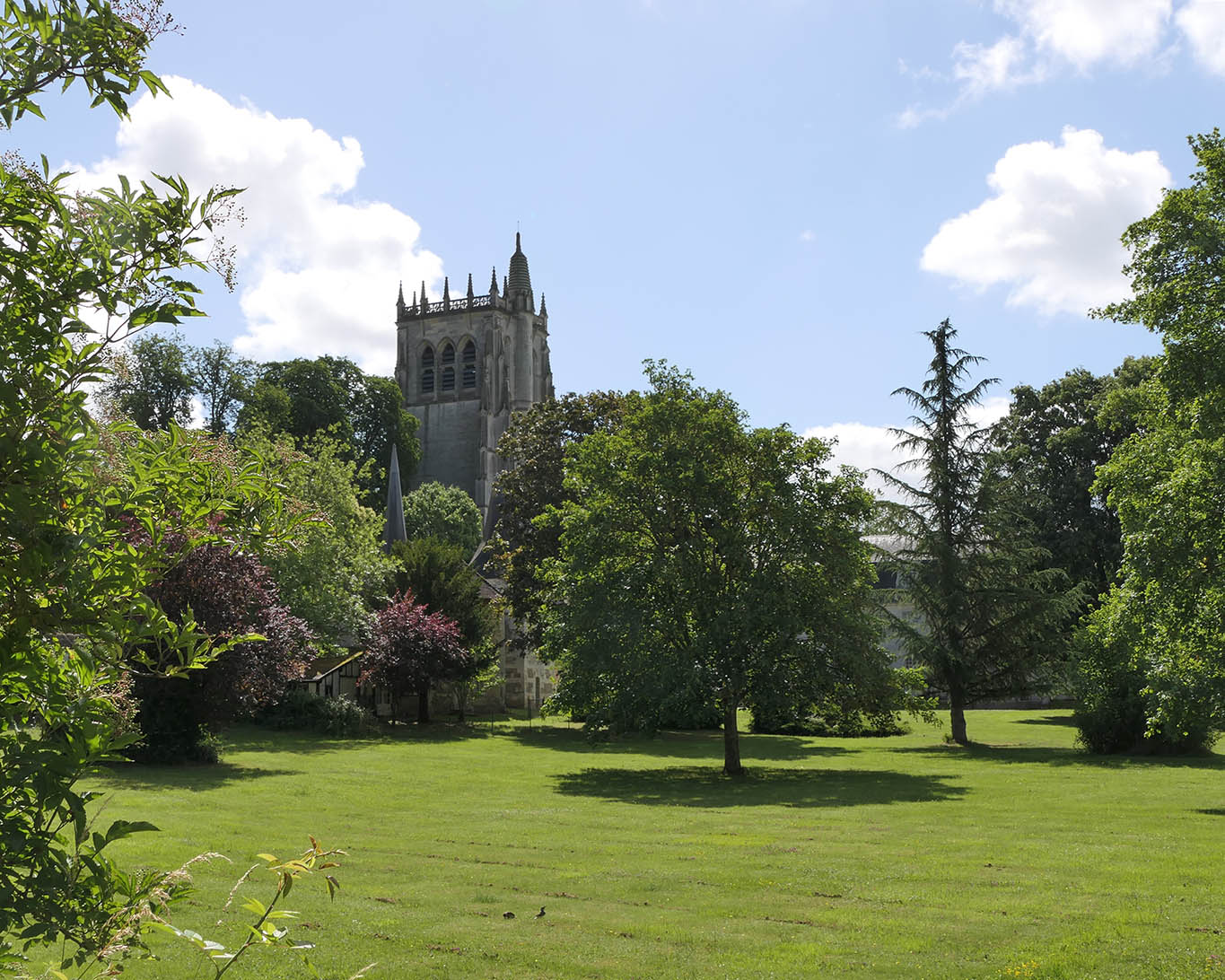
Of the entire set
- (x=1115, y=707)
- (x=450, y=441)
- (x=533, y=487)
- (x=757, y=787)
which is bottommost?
(x=757, y=787)

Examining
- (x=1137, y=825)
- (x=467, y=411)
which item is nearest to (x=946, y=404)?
(x=1137, y=825)

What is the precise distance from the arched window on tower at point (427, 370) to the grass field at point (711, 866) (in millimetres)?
88288

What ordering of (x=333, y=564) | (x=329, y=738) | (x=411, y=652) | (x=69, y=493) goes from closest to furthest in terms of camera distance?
(x=69, y=493)
(x=329, y=738)
(x=333, y=564)
(x=411, y=652)

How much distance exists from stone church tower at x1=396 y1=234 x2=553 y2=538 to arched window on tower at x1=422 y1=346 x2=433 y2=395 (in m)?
0.09

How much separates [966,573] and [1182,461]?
1997 cm

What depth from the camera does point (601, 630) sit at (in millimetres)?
27656

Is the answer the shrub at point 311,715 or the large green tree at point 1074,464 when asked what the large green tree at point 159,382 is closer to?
the shrub at point 311,715

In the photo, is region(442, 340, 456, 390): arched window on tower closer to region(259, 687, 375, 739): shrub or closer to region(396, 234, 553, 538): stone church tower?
region(396, 234, 553, 538): stone church tower

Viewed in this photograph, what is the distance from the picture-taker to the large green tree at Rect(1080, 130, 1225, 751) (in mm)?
19969

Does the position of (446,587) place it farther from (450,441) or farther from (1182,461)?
(450,441)

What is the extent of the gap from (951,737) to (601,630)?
1877 centimetres

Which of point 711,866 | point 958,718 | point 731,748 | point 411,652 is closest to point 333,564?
point 411,652

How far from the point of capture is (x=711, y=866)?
14.4m

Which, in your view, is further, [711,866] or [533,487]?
[533,487]
